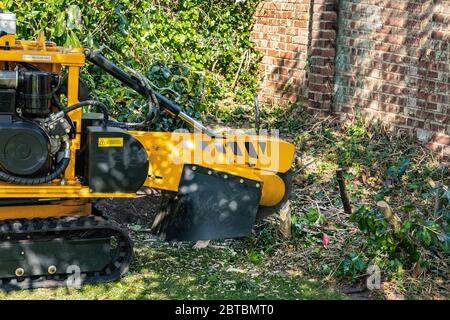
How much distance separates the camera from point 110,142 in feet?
21.4

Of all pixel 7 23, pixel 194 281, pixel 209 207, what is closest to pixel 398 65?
pixel 209 207

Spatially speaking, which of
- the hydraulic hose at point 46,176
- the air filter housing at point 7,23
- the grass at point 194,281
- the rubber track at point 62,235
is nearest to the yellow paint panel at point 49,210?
the rubber track at point 62,235

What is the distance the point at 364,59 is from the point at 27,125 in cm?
536

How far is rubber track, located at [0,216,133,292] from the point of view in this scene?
6438 mm

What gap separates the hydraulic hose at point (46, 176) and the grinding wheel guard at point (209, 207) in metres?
0.95

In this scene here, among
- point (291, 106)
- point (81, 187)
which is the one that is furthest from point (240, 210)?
point (291, 106)

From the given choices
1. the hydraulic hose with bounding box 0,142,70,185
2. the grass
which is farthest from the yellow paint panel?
the grass

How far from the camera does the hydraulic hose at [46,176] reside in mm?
6348

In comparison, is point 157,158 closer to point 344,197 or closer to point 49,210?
Answer: point 49,210

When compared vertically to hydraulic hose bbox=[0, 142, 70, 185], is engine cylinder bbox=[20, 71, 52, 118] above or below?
above

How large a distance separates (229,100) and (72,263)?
566 cm

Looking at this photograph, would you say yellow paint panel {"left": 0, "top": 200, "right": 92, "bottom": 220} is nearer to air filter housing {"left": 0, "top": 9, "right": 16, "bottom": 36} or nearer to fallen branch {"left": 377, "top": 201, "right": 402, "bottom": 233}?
air filter housing {"left": 0, "top": 9, "right": 16, "bottom": 36}

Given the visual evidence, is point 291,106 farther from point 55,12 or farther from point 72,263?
point 72,263

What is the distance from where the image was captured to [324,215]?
8102 millimetres
